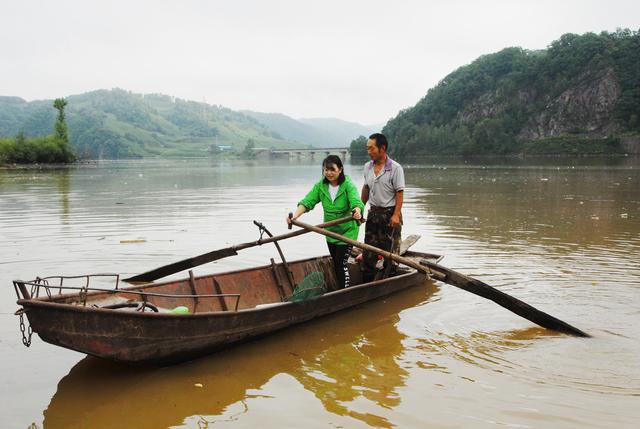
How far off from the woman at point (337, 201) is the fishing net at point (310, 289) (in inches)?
15.5

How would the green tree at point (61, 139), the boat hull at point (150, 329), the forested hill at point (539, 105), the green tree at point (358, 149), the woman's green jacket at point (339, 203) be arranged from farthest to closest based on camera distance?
the green tree at point (358, 149) → the forested hill at point (539, 105) → the green tree at point (61, 139) → the woman's green jacket at point (339, 203) → the boat hull at point (150, 329)

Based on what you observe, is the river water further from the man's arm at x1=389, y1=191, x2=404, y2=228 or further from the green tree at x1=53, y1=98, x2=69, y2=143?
the green tree at x1=53, y1=98, x2=69, y2=143

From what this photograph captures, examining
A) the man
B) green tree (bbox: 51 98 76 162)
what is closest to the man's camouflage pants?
the man

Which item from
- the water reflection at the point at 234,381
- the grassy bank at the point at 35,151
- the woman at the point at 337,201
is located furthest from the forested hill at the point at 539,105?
the water reflection at the point at 234,381

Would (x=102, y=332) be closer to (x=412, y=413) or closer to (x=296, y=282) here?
(x=412, y=413)

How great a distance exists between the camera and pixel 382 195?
7.87 metres

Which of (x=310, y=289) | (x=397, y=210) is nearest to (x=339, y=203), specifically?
(x=397, y=210)

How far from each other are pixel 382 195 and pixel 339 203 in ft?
2.37

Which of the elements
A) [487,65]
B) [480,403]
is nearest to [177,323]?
[480,403]

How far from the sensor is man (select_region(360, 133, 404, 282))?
25.1 feet

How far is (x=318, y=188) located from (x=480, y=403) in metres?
3.65

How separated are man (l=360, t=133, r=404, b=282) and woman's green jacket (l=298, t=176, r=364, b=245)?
0.48 metres

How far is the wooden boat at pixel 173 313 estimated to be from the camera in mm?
4961

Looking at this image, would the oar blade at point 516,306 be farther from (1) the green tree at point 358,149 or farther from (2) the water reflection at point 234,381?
(1) the green tree at point 358,149
